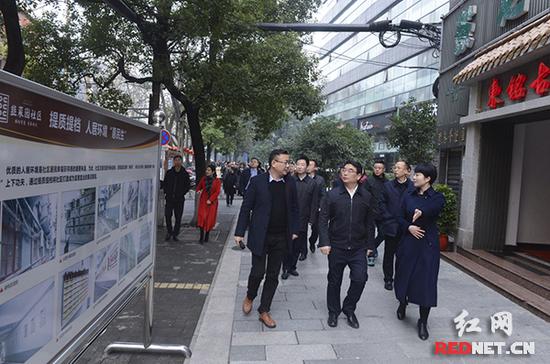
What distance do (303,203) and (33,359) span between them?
193 inches

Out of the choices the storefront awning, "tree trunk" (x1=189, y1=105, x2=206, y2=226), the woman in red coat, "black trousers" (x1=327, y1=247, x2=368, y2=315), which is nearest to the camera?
"black trousers" (x1=327, y1=247, x2=368, y2=315)

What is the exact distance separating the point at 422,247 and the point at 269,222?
1.52 m

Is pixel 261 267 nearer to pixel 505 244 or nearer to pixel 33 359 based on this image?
pixel 33 359

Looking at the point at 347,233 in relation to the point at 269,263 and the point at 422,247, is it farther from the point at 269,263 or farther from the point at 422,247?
the point at 269,263

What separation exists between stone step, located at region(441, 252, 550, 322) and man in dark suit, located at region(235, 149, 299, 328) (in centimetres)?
291

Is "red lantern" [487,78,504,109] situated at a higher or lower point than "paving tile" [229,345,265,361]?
higher

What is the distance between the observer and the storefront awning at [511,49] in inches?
215

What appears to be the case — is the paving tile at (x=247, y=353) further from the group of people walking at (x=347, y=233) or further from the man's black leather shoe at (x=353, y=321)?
the man's black leather shoe at (x=353, y=321)

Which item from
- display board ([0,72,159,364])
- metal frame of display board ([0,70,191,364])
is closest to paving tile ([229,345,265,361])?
metal frame of display board ([0,70,191,364])

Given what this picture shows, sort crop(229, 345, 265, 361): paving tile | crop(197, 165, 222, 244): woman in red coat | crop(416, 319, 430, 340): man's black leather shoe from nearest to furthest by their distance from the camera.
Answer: crop(229, 345, 265, 361): paving tile, crop(416, 319, 430, 340): man's black leather shoe, crop(197, 165, 222, 244): woman in red coat

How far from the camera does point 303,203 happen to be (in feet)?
21.7

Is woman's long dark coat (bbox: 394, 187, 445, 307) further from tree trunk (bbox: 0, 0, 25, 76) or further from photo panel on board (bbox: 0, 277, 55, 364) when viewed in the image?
tree trunk (bbox: 0, 0, 25, 76)

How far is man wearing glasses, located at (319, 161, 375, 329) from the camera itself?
445cm

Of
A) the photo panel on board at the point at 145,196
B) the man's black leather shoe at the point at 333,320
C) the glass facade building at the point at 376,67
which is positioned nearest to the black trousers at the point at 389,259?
the man's black leather shoe at the point at 333,320
